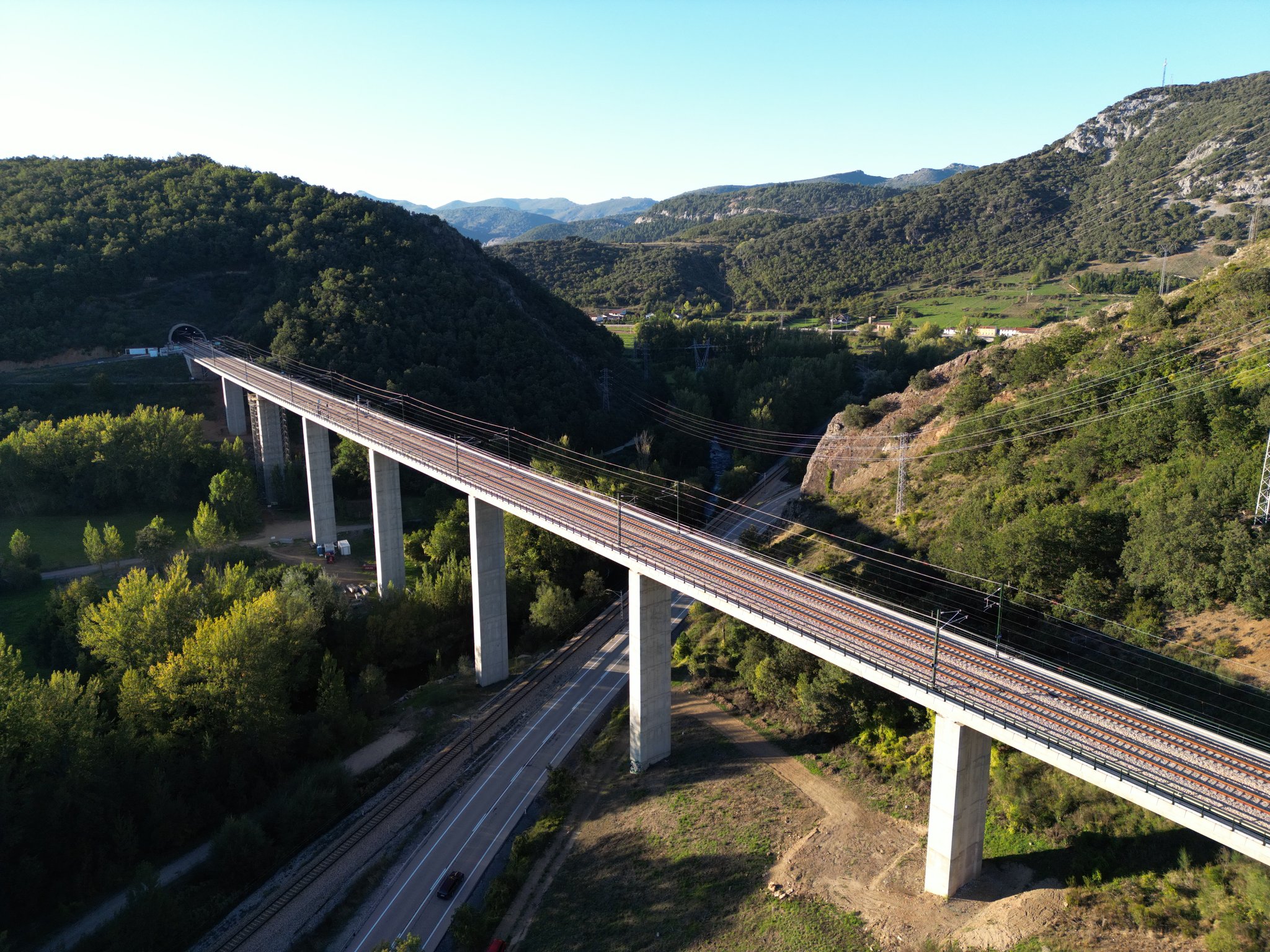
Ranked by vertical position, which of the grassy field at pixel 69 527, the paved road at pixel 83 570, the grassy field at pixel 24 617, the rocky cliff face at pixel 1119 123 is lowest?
the grassy field at pixel 24 617

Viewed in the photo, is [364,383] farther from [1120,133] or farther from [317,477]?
[1120,133]

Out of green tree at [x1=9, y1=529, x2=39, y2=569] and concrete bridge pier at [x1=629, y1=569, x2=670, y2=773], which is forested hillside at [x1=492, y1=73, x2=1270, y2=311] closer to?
concrete bridge pier at [x1=629, y1=569, x2=670, y2=773]

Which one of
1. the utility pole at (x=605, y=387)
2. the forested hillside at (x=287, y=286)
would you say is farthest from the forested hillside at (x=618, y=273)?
the utility pole at (x=605, y=387)

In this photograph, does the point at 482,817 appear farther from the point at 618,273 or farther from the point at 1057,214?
the point at 618,273

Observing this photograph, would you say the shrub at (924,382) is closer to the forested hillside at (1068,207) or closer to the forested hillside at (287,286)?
the forested hillside at (287,286)

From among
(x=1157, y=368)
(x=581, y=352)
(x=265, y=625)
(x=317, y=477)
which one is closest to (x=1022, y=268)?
(x=581, y=352)

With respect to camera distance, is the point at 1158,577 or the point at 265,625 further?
the point at 265,625

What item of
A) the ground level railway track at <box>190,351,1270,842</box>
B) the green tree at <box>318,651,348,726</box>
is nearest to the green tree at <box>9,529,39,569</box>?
the ground level railway track at <box>190,351,1270,842</box>
